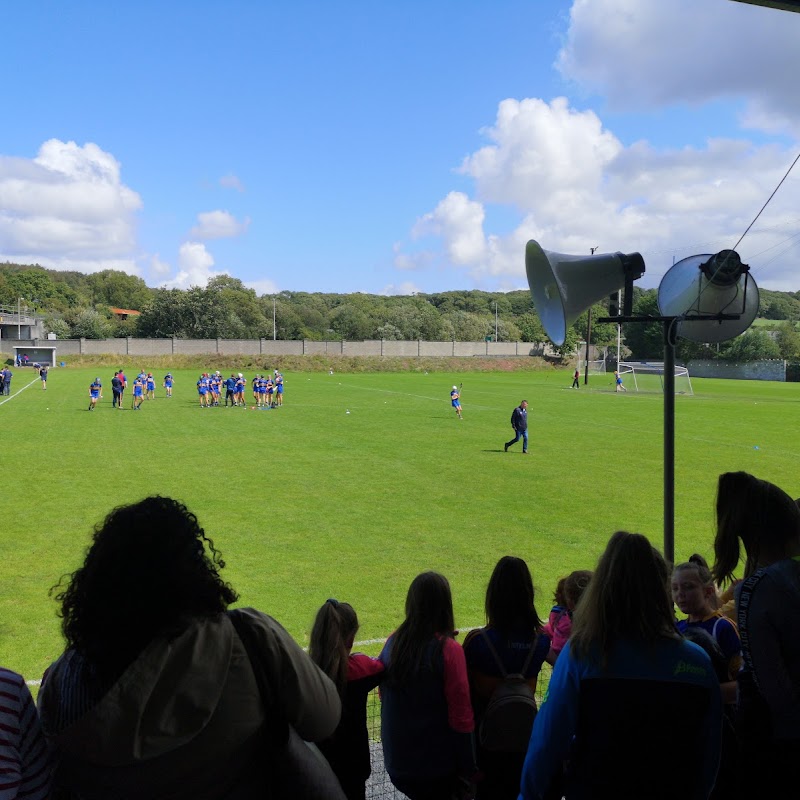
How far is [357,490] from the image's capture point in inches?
536

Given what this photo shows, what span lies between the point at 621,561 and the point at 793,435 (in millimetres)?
23249

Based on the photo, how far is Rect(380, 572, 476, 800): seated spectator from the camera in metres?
2.81

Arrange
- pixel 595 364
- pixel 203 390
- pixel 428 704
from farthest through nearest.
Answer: pixel 595 364, pixel 203 390, pixel 428 704

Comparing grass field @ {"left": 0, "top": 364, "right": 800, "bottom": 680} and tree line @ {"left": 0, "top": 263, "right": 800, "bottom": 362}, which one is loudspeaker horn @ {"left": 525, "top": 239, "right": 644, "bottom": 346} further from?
tree line @ {"left": 0, "top": 263, "right": 800, "bottom": 362}

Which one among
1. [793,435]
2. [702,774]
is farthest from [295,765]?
[793,435]

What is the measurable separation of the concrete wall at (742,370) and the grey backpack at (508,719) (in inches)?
2683

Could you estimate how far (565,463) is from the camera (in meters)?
17.0

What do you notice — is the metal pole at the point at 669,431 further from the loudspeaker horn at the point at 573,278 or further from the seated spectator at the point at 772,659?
the seated spectator at the point at 772,659

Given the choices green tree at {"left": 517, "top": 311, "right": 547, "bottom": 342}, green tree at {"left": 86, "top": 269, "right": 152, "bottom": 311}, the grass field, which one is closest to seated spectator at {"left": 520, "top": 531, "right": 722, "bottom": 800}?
the grass field

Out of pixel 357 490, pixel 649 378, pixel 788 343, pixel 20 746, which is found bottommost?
pixel 357 490

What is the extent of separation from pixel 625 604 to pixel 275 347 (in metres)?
73.9

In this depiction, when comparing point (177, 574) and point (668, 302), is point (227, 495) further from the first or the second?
point (177, 574)

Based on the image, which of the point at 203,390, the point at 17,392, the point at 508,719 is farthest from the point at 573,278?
the point at 17,392

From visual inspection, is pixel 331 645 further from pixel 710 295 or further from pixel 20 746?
pixel 710 295
